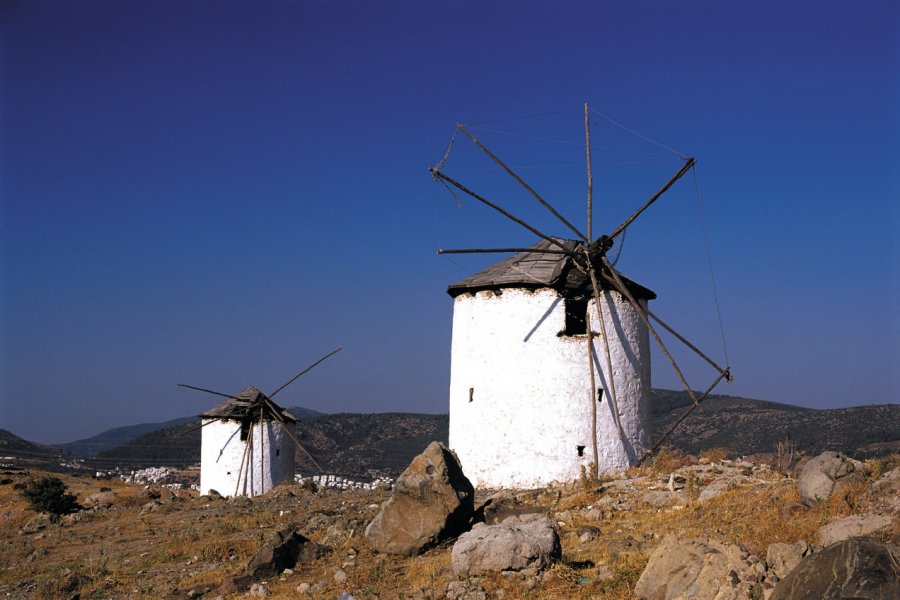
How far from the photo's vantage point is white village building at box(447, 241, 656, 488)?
1691 centimetres

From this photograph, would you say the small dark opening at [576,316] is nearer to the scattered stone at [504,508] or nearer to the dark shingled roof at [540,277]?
the dark shingled roof at [540,277]

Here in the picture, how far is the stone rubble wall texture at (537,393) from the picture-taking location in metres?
16.9

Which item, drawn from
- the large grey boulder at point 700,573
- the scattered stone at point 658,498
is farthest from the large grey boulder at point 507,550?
the scattered stone at point 658,498

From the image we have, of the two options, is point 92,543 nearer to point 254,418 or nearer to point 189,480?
point 254,418

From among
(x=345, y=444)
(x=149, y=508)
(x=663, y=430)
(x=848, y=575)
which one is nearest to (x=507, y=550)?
(x=848, y=575)

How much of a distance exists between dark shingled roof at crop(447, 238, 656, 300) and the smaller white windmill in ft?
37.0

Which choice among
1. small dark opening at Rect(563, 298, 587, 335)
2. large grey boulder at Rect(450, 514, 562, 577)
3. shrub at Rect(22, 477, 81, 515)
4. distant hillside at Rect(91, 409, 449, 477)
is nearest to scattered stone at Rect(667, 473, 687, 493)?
small dark opening at Rect(563, 298, 587, 335)

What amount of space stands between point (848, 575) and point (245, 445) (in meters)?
23.4

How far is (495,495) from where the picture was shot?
1645cm

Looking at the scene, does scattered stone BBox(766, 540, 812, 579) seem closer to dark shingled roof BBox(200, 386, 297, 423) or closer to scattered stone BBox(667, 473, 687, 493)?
scattered stone BBox(667, 473, 687, 493)

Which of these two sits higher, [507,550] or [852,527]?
[852,527]

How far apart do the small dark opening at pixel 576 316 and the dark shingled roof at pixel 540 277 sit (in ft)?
0.73

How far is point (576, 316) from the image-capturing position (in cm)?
1773

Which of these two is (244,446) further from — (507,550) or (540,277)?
(507,550)
